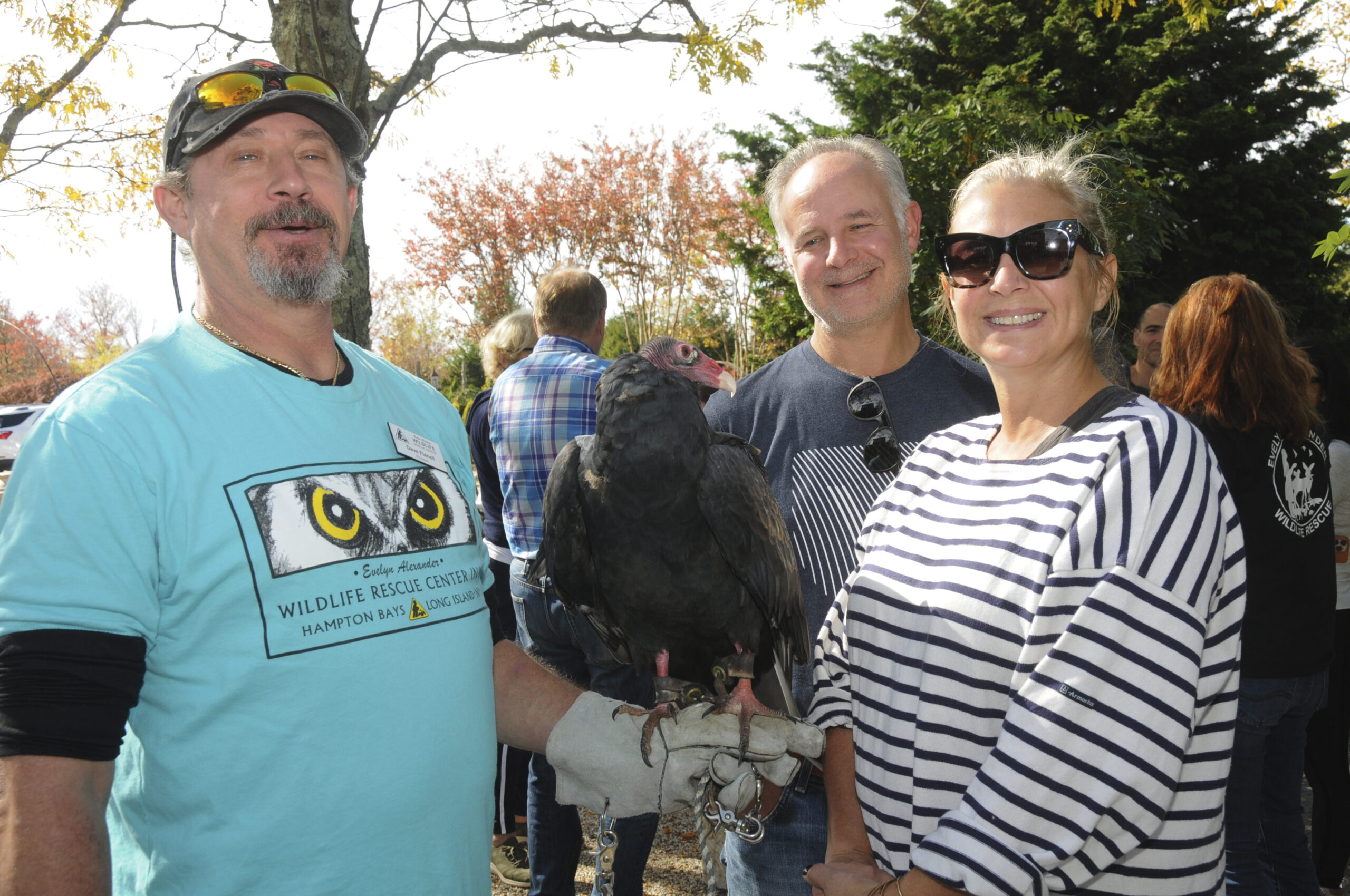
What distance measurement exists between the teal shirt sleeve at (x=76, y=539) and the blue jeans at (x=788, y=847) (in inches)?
65.6

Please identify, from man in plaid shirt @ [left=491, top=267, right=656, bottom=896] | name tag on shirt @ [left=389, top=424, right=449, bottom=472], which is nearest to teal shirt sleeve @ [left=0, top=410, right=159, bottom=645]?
name tag on shirt @ [left=389, top=424, right=449, bottom=472]

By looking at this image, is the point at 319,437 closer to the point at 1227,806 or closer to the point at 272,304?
the point at 272,304

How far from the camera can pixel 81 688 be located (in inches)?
50.5

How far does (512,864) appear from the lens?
4.50 metres

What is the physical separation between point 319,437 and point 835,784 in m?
1.46

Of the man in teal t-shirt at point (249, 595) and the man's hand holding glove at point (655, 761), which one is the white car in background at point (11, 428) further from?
the man's hand holding glove at point (655, 761)

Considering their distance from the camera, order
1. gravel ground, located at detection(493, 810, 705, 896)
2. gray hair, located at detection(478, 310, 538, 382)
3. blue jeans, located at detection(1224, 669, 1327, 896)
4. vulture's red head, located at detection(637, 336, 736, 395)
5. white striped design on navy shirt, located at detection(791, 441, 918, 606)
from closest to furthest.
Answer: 1. white striped design on navy shirt, located at detection(791, 441, 918, 606)
2. blue jeans, located at detection(1224, 669, 1327, 896)
3. vulture's red head, located at detection(637, 336, 736, 395)
4. gravel ground, located at detection(493, 810, 705, 896)
5. gray hair, located at detection(478, 310, 538, 382)

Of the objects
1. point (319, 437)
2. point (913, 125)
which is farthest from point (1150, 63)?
point (319, 437)

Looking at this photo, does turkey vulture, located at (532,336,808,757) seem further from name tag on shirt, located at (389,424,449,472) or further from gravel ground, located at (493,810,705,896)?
gravel ground, located at (493,810,705,896)

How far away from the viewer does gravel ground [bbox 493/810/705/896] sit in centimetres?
427

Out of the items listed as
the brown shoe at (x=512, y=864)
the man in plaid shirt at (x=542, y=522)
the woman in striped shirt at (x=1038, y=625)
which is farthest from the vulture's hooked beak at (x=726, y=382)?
the brown shoe at (x=512, y=864)

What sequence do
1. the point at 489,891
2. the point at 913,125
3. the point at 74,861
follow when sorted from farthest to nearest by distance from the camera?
the point at 913,125
the point at 489,891
the point at 74,861

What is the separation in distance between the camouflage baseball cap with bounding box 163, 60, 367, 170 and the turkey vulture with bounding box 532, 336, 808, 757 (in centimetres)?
110

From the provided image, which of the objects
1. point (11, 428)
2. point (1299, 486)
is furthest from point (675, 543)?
point (11, 428)
